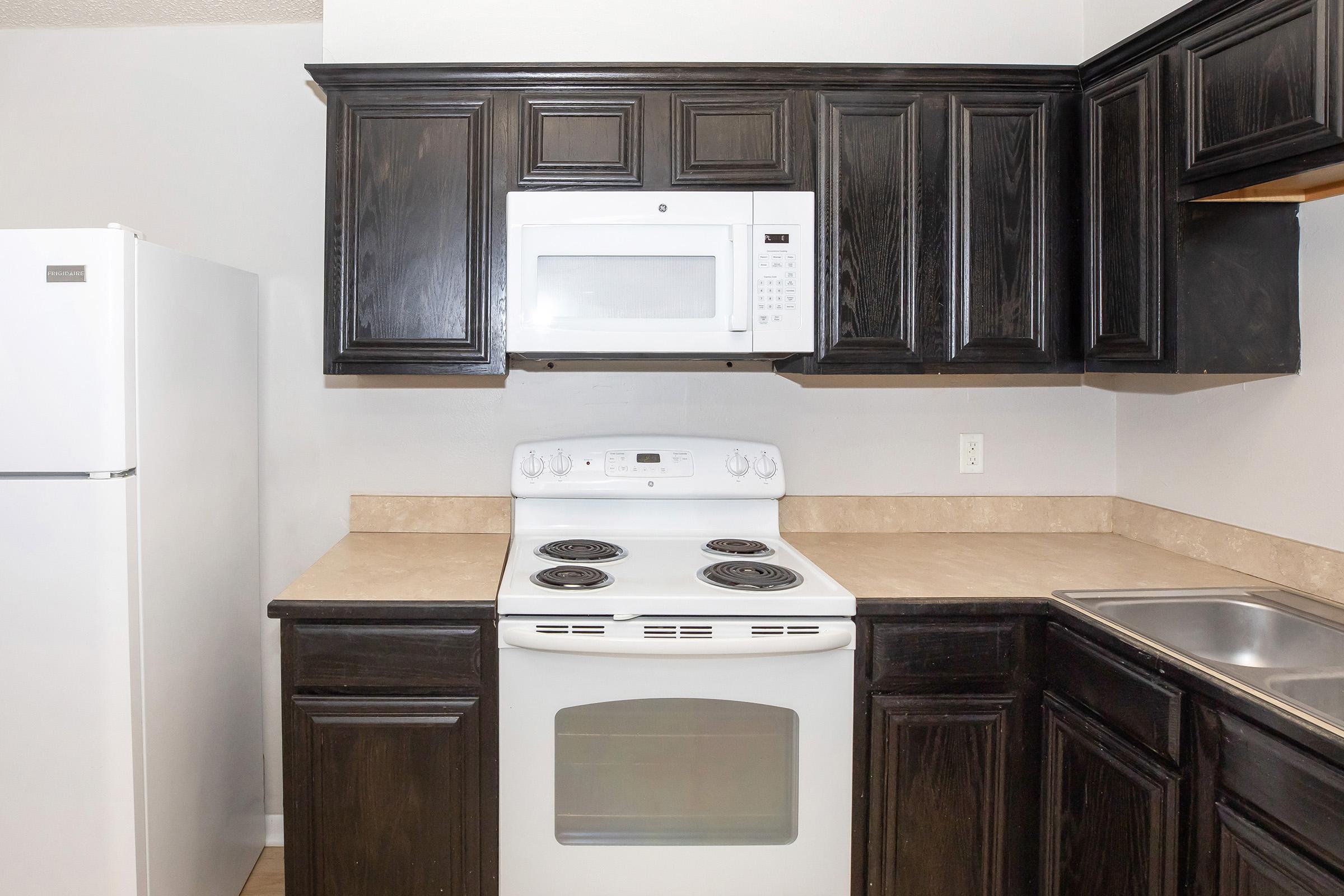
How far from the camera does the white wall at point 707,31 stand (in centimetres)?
215

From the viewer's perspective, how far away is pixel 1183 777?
129 cm

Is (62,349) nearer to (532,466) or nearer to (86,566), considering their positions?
(86,566)

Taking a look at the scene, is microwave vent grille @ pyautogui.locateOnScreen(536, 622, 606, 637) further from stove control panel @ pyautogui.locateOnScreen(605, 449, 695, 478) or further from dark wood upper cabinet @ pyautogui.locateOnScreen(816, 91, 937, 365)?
dark wood upper cabinet @ pyautogui.locateOnScreen(816, 91, 937, 365)

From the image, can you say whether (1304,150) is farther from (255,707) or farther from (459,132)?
(255,707)

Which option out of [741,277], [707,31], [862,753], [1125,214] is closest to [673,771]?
[862,753]

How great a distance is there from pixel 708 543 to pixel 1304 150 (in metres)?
1.45

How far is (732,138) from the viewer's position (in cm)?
195

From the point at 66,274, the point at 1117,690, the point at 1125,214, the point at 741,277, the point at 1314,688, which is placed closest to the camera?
the point at 1314,688

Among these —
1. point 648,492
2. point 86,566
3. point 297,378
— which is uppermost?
point 297,378

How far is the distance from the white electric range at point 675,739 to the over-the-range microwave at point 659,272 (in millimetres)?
614

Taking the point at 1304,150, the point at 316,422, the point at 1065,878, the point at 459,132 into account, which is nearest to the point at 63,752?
the point at 316,422

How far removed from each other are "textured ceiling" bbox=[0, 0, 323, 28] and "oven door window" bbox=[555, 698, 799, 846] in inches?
81.3

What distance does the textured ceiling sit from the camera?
2.15 metres

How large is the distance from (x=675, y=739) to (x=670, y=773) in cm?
7
